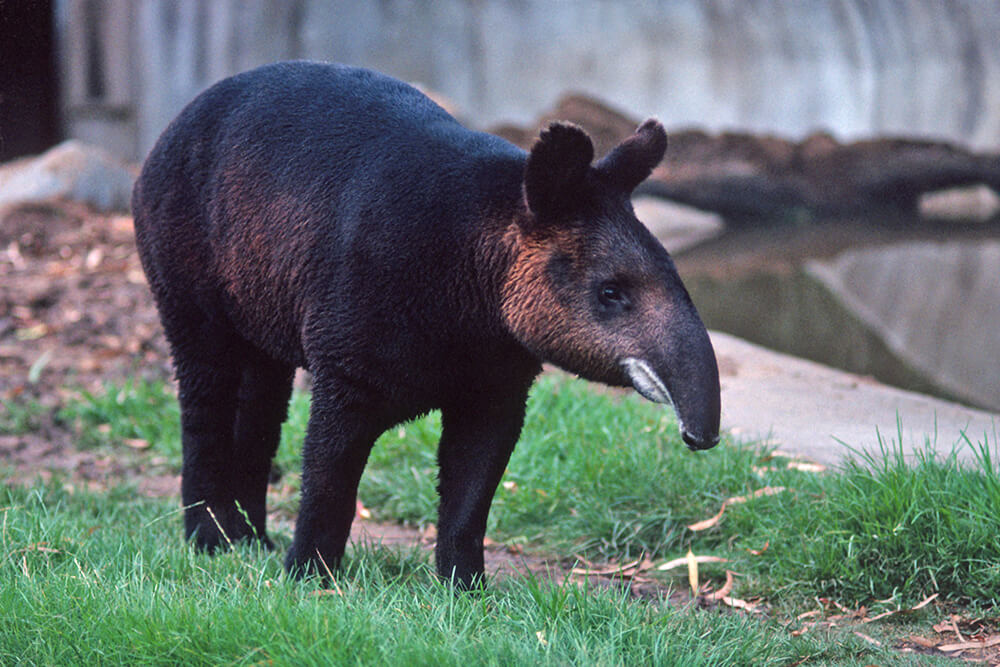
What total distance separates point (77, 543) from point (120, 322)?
14.8 feet

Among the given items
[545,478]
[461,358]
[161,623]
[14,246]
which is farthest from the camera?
[14,246]

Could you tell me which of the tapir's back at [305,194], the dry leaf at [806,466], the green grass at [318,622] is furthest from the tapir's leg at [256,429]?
the dry leaf at [806,466]

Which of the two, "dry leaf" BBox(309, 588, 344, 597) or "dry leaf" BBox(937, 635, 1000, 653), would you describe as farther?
"dry leaf" BBox(937, 635, 1000, 653)

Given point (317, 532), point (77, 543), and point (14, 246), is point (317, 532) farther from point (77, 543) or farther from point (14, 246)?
point (14, 246)

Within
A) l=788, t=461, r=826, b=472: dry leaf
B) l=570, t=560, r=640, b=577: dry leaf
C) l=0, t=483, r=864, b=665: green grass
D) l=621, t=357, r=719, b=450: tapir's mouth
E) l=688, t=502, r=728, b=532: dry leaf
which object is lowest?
l=570, t=560, r=640, b=577: dry leaf

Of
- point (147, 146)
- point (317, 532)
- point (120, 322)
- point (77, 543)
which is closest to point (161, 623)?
point (317, 532)

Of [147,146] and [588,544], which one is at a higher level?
[588,544]

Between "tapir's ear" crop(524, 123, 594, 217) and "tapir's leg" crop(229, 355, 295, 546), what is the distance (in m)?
1.70

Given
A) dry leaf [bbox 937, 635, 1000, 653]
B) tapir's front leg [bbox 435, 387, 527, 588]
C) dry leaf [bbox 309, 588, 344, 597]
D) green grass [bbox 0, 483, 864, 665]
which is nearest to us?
green grass [bbox 0, 483, 864, 665]

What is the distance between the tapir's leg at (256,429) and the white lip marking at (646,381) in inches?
75.0

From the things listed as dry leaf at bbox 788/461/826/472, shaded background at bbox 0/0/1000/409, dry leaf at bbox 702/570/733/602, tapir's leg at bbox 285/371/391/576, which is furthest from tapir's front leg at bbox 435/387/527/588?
shaded background at bbox 0/0/1000/409

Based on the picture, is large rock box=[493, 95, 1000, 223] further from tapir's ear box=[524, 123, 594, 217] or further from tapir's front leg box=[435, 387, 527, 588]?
tapir's ear box=[524, 123, 594, 217]

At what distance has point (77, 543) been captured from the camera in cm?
440

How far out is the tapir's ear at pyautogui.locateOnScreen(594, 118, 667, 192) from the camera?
150 inches
